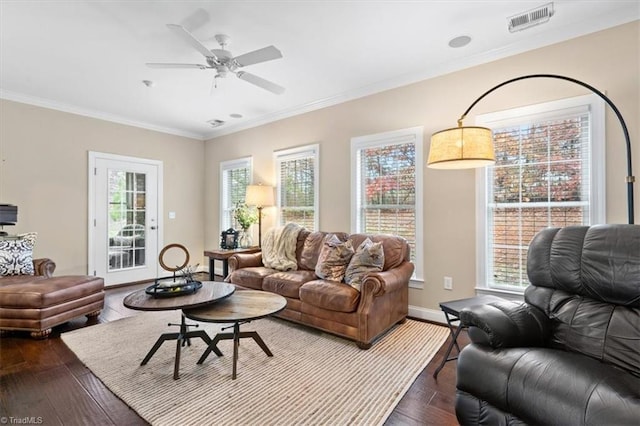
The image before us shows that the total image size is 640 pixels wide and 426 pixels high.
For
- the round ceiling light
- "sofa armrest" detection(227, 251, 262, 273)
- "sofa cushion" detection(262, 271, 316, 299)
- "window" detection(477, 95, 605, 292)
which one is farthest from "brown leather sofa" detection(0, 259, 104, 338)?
the round ceiling light

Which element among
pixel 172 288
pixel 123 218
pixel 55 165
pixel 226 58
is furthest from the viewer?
pixel 123 218

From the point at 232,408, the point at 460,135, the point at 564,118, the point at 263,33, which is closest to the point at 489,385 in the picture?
the point at 232,408

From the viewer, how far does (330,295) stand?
9.46ft

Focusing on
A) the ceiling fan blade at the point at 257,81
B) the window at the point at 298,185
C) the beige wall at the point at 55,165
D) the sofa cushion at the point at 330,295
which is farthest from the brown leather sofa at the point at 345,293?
the beige wall at the point at 55,165

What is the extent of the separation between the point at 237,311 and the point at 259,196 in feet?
8.93

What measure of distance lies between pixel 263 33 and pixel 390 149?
1.91 metres

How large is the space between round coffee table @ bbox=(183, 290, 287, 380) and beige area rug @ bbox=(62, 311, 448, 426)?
17 centimetres

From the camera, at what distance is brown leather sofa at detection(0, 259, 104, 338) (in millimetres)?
2988

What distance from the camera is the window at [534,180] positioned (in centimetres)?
262

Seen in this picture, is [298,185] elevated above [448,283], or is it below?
above

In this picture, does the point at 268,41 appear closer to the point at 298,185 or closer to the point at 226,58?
the point at 226,58

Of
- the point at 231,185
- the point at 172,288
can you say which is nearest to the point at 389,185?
the point at 172,288

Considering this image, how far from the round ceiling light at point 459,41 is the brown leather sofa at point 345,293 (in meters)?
1.98

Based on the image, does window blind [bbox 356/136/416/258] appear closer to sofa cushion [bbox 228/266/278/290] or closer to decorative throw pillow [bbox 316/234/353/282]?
decorative throw pillow [bbox 316/234/353/282]
